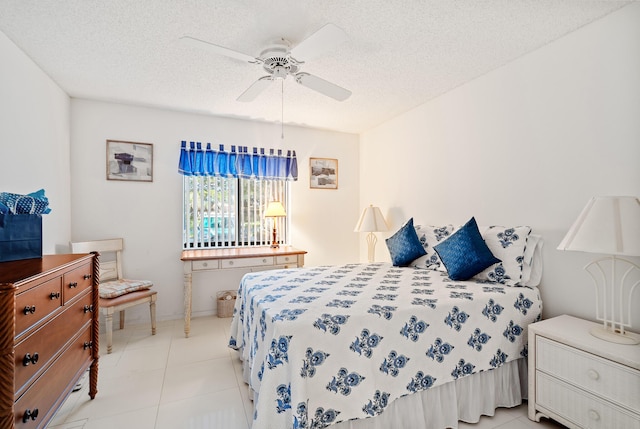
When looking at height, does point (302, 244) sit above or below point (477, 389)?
above

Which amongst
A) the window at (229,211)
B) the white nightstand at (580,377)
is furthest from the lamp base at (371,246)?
the white nightstand at (580,377)

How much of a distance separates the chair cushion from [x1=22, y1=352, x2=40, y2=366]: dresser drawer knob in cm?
167

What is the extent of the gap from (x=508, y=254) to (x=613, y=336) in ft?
2.56

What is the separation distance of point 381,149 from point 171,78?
8.76 feet

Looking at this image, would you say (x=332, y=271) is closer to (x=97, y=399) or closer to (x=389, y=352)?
(x=389, y=352)

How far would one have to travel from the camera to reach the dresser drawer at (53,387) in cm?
125

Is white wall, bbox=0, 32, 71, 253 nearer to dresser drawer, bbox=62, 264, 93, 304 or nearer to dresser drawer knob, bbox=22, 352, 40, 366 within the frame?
dresser drawer, bbox=62, 264, 93, 304

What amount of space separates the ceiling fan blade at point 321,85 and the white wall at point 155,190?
6.24ft

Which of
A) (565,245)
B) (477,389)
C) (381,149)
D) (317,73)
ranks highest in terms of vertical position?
(317,73)

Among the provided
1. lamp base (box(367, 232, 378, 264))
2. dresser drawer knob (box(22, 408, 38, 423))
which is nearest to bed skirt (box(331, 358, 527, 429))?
dresser drawer knob (box(22, 408, 38, 423))

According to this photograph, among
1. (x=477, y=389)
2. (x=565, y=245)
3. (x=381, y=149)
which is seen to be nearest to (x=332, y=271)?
(x=477, y=389)

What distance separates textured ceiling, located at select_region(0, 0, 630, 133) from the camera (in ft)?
6.07

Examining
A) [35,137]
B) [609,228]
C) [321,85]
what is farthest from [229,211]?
[609,228]

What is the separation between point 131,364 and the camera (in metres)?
2.57
